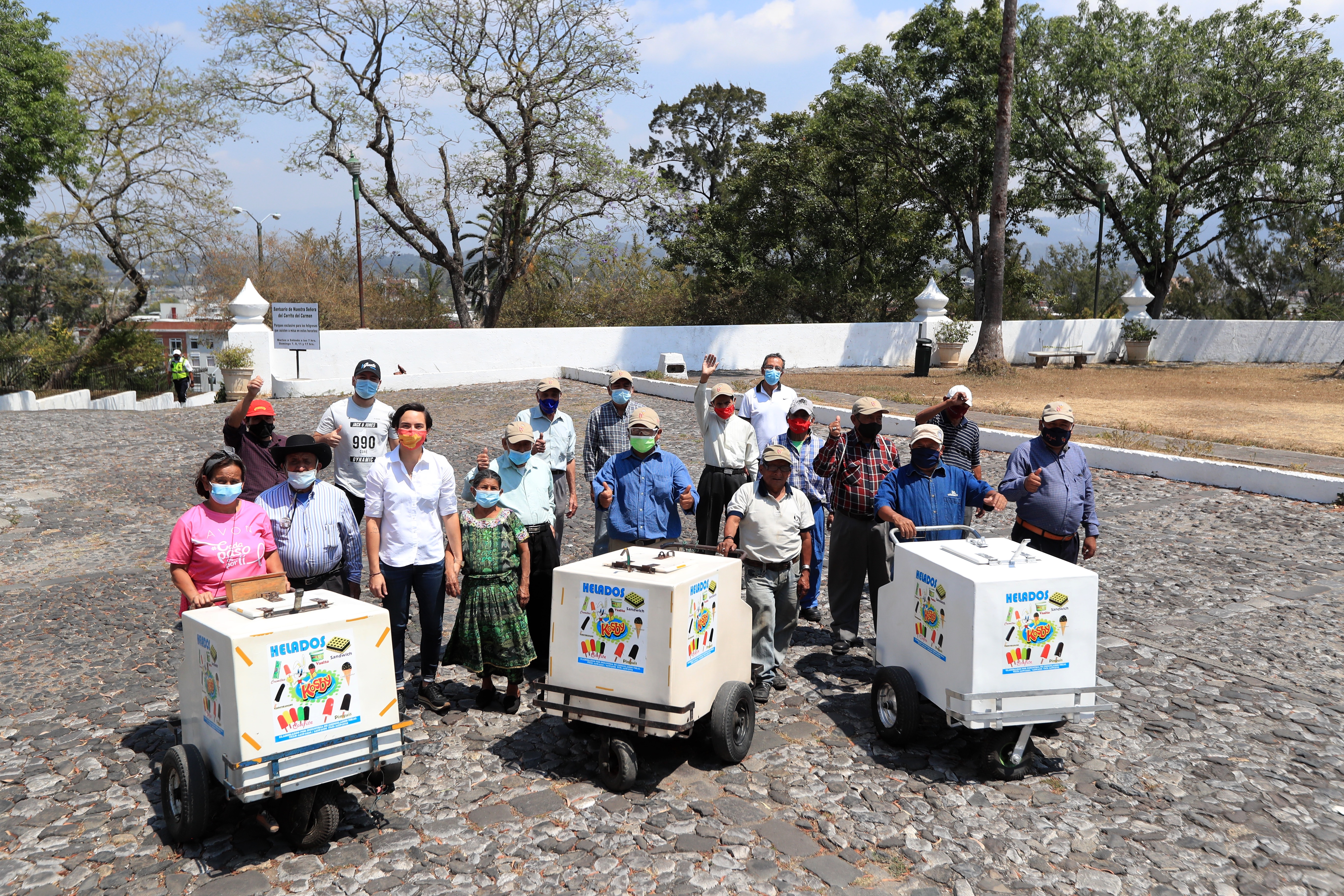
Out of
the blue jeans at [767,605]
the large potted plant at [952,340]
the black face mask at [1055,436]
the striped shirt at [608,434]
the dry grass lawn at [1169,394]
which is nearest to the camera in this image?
the blue jeans at [767,605]

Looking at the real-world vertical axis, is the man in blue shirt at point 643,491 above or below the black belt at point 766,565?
above

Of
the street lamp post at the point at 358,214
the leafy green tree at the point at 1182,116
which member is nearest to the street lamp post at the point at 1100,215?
the leafy green tree at the point at 1182,116

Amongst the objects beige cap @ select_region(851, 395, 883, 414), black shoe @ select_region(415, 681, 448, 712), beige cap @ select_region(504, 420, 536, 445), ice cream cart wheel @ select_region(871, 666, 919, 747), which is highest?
beige cap @ select_region(851, 395, 883, 414)

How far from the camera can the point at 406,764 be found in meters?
5.11

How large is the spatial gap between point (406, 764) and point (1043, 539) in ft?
13.8

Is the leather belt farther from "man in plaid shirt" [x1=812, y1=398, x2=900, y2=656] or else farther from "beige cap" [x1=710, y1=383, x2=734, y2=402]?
"beige cap" [x1=710, y1=383, x2=734, y2=402]

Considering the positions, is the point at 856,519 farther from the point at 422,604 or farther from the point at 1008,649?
the point at 422,604

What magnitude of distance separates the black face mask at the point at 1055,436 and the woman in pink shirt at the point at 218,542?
472 cm

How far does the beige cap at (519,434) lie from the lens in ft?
20.0

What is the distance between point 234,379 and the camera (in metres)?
23.2

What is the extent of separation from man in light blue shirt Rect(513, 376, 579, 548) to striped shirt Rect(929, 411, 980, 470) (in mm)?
2608

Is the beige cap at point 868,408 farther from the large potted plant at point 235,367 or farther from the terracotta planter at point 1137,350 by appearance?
the terracotta planter at point 1137,350

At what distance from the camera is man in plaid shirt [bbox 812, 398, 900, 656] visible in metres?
6.54

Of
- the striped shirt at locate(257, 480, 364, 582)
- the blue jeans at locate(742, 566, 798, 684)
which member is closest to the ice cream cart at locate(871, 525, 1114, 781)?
the blue jeans at locate(742, 566, 798, 684)
